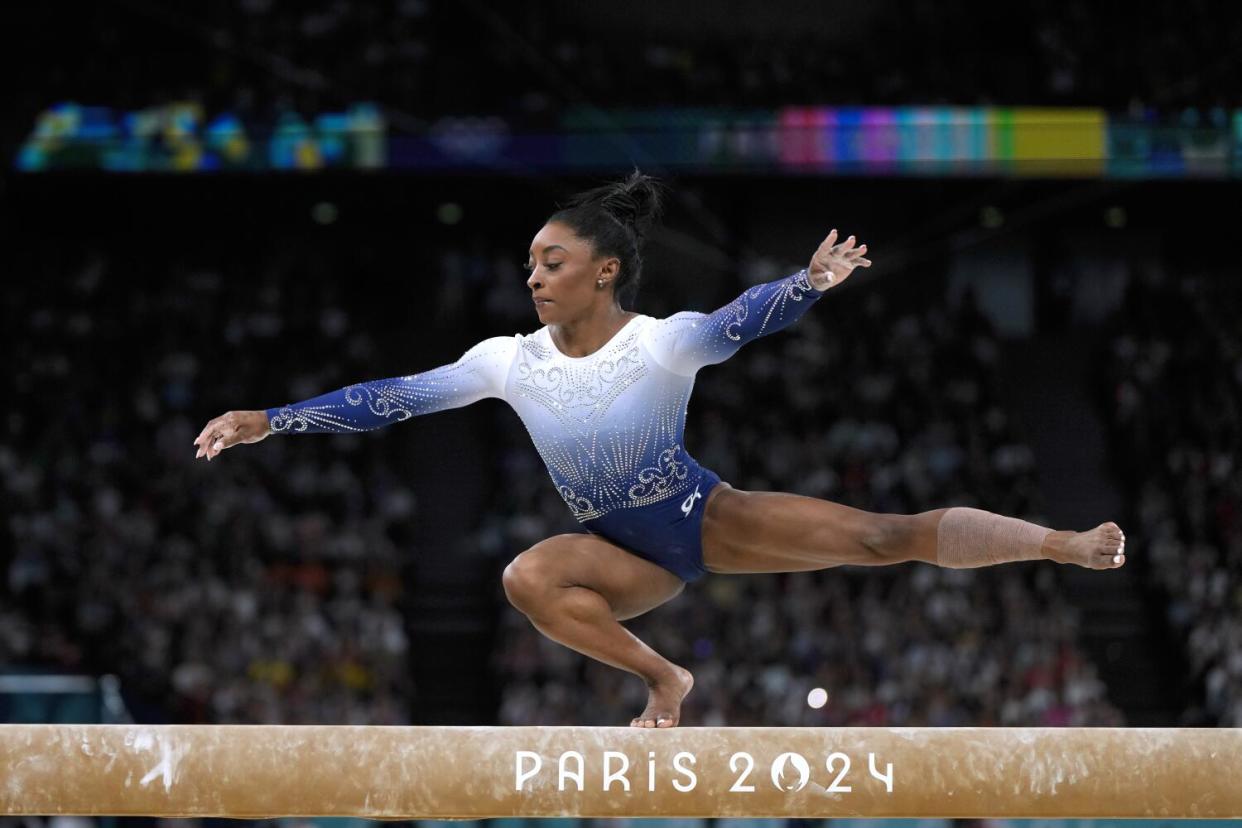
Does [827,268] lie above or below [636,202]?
below

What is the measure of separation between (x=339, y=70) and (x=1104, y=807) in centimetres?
1239

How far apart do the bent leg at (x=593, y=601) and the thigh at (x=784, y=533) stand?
0.87 ft

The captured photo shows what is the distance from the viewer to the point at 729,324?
4398 mm

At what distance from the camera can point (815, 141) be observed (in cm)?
1466

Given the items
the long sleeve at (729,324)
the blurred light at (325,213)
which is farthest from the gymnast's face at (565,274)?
the blurred light at (325,213)

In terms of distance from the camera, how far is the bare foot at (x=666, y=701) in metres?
4.54

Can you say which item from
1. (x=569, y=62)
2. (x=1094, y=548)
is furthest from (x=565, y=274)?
(x=569, y=62)

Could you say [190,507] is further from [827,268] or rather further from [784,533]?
[827,268]

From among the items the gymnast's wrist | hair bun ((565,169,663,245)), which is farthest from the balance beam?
hair bun ((565,169,663,245))

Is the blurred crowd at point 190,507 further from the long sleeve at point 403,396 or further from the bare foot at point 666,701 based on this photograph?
the bare foot at point 666,701

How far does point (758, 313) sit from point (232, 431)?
1648 millimetres

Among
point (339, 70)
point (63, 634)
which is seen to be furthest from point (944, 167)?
point (63, 634)

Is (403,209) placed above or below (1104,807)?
above

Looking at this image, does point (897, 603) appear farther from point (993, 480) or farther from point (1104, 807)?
point (1104, 807)
